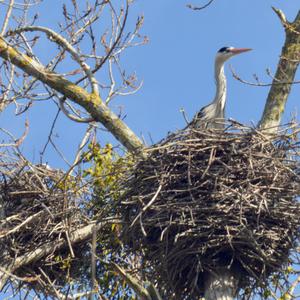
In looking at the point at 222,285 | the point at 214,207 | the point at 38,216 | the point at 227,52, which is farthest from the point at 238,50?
the point at 222,285

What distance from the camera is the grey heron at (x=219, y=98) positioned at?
8.75 meters

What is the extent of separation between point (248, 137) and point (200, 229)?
0.89 meters

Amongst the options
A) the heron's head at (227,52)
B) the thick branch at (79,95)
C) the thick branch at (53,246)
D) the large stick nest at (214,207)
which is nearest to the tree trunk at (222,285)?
the large stick nest at (214,207)

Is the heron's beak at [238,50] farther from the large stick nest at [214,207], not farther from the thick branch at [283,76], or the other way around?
the large stick nest at [214,207]

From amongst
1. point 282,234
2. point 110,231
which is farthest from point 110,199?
point 282,234

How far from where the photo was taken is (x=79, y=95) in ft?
24.0

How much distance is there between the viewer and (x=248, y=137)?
6.90 metres

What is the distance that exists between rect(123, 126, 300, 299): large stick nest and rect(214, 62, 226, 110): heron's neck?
2.35 meters

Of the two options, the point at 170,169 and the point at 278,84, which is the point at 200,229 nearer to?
the point at 170,169

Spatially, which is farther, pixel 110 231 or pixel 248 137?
pixel 110 231

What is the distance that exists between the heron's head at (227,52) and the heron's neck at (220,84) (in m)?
0.12

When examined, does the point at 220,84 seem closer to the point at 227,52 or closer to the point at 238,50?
the point at 227,52

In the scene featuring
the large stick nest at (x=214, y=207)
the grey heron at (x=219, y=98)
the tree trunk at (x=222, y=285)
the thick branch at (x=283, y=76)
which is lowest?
the tree trunk at (x=222, y=285)

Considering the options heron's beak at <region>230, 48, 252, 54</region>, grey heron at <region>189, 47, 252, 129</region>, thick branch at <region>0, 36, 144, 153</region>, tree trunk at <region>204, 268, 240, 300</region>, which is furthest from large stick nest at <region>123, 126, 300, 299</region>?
heron's beak at <region>230, 48, 252, 54</region>
